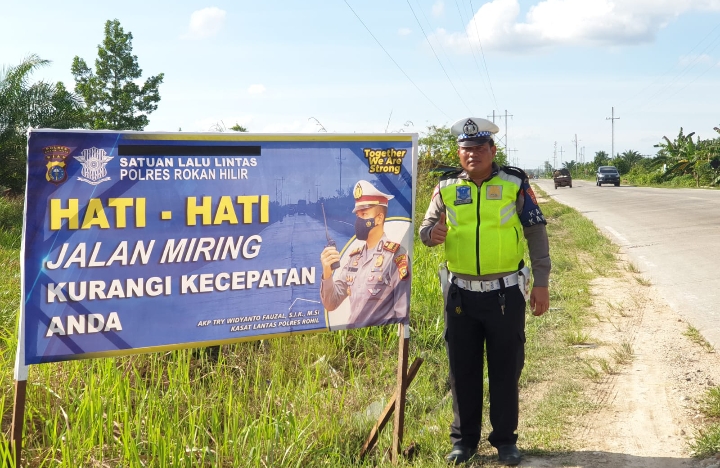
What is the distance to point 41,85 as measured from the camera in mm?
15125

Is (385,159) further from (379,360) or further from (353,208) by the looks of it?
(379,360)

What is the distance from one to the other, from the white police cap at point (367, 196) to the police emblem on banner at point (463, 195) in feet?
1.11

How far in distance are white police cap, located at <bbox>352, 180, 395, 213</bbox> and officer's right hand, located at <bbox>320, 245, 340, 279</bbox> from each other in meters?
0.23

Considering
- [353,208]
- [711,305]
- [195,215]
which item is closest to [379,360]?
[353,208]

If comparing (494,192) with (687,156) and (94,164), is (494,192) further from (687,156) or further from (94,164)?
(687,156)

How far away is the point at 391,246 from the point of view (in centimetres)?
369

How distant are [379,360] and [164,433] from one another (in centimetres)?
202

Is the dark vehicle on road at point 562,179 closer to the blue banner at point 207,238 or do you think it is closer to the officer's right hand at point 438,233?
the officer's right hand at point 438,233

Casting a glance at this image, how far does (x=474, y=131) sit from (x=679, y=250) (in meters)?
8.98

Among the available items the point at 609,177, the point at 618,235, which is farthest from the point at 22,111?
the point at 609,177

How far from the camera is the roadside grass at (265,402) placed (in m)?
3.21

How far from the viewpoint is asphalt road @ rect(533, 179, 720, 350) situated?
723cm

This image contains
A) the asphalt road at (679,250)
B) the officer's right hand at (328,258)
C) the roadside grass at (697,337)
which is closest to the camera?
the officer's right hand at (328,258)

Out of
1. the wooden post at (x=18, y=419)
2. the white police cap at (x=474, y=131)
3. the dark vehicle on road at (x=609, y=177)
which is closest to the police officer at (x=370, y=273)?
the white police cap at (x=474, y=131)
